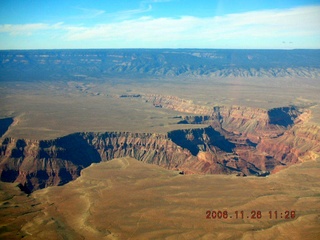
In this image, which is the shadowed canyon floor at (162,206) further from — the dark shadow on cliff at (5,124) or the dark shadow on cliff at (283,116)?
A: the dark shadow on cliff at (283,116)

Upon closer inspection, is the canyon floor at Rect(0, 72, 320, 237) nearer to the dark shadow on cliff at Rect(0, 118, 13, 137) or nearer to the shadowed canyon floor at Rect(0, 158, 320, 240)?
the shadowed canyon floor at Rect(0, 158, 320, 240)

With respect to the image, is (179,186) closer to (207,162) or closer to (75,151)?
(207,162)
